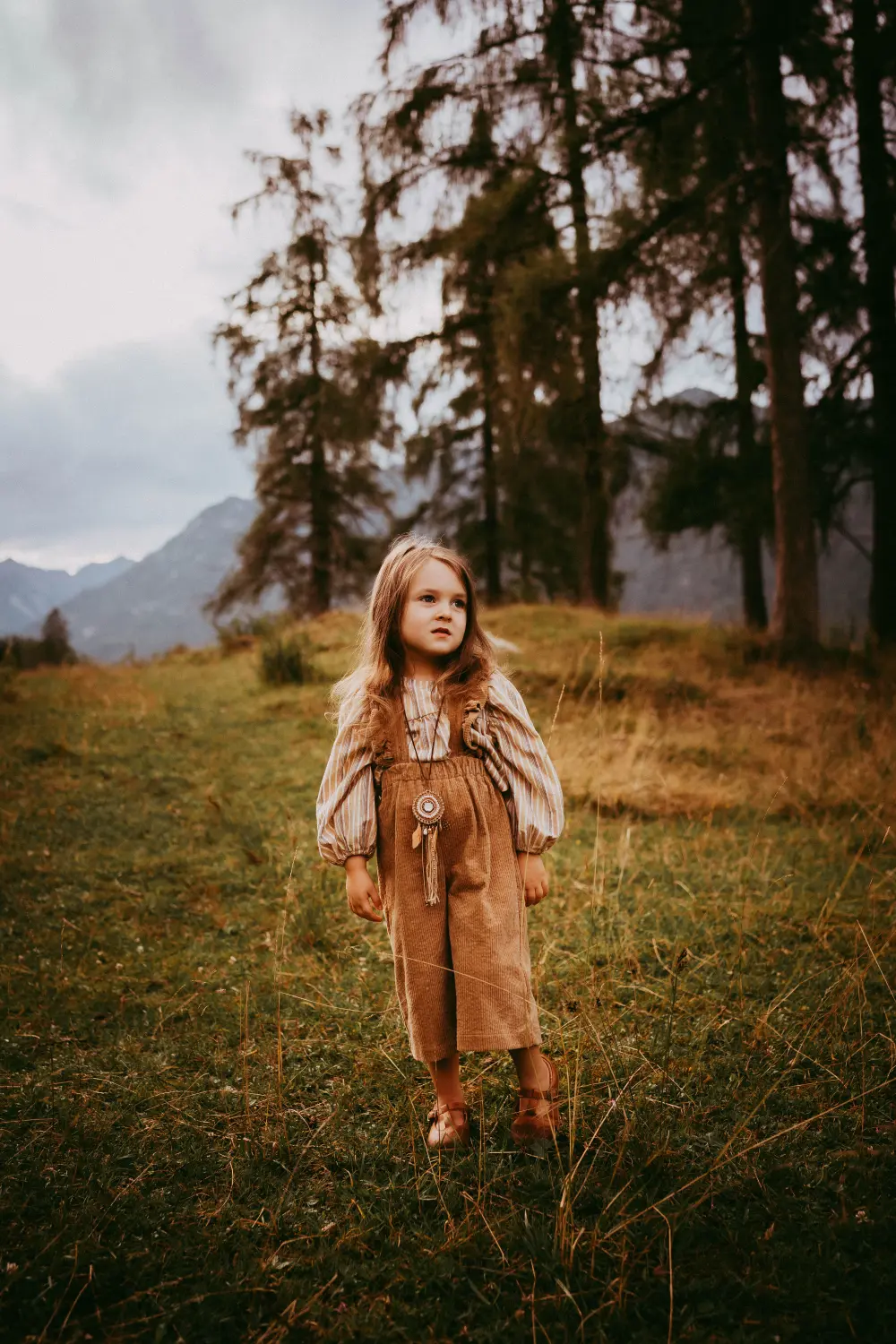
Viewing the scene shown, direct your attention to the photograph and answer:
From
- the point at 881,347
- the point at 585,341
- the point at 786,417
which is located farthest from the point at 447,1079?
the point at 881,347

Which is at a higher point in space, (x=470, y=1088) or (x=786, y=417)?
(x=786, y=417)

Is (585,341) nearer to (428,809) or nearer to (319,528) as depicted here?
(428,809)

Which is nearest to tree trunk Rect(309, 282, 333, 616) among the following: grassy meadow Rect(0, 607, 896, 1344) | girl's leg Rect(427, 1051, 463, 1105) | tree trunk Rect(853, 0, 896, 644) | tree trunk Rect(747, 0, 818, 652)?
tree trunk Rect(747, 0, 818, 652)

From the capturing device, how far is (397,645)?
2.51m

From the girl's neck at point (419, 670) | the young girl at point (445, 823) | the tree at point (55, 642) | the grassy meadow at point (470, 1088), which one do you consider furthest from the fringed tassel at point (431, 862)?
the tree at point (55, 642)

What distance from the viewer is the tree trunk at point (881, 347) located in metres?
9.74

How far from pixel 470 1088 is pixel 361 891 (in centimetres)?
95

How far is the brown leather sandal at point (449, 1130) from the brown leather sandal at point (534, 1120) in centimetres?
15

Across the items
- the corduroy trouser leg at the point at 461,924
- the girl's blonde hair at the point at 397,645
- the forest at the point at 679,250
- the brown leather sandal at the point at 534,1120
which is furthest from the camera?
the forest at the point at 679,250

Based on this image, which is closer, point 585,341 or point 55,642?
point 585,341

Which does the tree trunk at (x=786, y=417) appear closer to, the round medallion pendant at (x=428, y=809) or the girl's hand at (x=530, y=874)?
the girl's hand at (x=530, y=874)

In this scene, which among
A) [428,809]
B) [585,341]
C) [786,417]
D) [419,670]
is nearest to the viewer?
[428,809]

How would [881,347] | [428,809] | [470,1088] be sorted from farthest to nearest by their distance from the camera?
[881,347] → [470,1088] → [428,809]

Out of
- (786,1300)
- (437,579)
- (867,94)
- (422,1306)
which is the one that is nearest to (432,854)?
(437,579)
